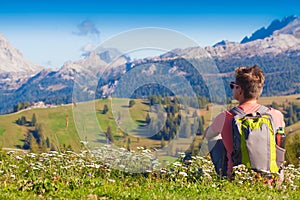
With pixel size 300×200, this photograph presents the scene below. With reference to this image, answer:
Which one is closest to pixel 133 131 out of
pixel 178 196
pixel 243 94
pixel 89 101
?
pixel 89 101

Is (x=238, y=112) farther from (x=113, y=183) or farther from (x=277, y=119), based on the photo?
(x=113, y=183)

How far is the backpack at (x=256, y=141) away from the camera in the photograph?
26.1 ft

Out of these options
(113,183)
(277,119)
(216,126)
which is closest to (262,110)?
(277,119)

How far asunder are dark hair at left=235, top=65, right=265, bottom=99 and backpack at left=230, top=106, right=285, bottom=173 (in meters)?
0.36

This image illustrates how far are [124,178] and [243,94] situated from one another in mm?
3138

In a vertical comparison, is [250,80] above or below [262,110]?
above

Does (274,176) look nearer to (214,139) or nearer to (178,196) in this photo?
(214,139)

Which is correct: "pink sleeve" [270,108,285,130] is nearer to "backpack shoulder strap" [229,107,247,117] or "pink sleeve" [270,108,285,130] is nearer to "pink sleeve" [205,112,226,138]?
"backpack shoulder strap" [229,107,247,117]

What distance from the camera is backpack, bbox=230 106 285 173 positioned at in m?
7.94

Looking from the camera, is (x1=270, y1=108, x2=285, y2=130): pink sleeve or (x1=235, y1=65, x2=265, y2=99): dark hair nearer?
(x1=235, y1=65, x2=265, y2=99): dark hair

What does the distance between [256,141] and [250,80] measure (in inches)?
47.0

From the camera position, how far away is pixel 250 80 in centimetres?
815

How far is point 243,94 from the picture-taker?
8.37 metres

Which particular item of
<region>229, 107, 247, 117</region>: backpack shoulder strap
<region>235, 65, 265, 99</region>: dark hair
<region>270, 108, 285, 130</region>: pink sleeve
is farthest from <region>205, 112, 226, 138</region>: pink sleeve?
<region>270, 108, 285, 130</region>: pink sleeve
